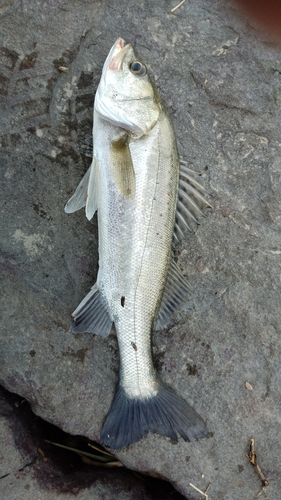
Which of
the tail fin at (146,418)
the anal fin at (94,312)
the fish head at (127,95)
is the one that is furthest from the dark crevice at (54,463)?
the fish head at (127,95)

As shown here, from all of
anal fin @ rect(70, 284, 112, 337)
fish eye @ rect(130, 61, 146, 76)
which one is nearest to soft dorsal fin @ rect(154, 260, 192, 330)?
anal fin @ rect(70, 284, 112, 337)

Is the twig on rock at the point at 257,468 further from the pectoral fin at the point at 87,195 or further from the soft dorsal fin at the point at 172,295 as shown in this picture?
the pectoral fin at the point at 87,195

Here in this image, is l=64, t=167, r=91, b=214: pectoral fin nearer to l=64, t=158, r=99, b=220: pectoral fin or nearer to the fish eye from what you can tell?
l=64, t=158, r=99, b=220: pectoral fin

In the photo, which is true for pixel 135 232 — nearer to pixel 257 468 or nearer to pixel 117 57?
pixel 117 57

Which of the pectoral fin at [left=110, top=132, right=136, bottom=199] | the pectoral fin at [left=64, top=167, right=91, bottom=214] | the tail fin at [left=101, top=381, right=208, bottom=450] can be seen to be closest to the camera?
the pectoral fin at [left=110, top=132, right=136, bottom=199]

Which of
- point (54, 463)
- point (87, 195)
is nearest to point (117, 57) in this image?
point (87, 195)

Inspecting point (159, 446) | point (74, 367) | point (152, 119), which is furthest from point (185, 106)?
point (159, 446)

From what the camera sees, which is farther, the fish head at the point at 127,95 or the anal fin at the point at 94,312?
the anal fin at the point at 94,312
